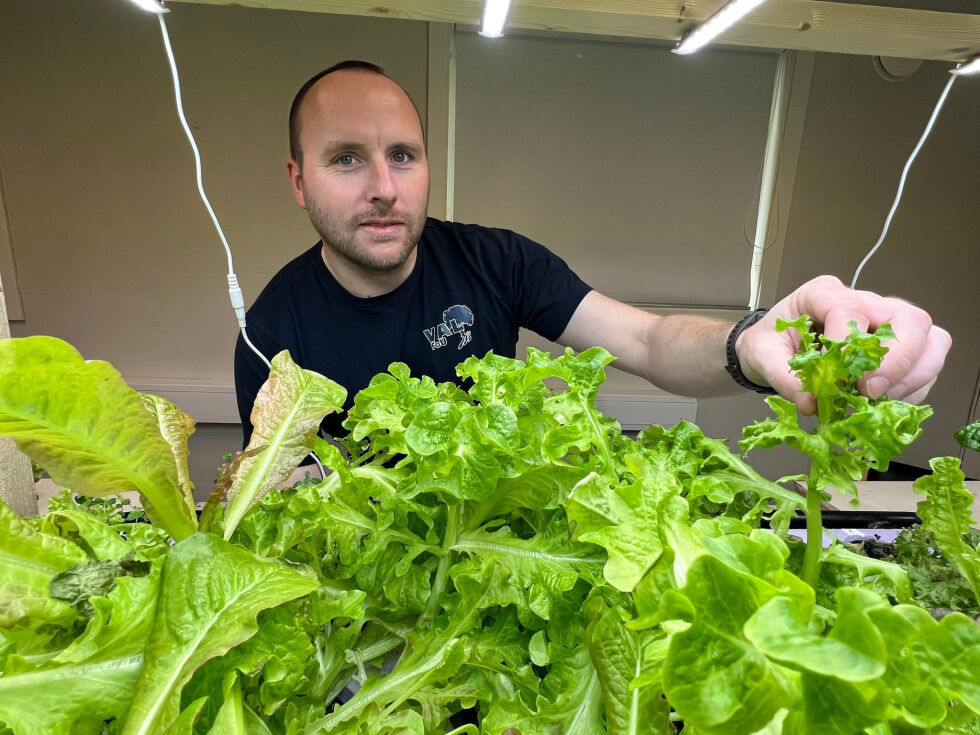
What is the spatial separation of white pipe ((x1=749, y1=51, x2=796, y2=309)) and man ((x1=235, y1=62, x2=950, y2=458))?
1071 millimetres

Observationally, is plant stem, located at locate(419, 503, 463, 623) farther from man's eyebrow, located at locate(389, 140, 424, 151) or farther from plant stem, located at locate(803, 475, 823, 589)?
man's eyebrow, located at locate(389, 140, 424, 151)

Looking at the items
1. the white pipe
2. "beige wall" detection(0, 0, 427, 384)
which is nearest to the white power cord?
"beige wall" detection(0, 0, 427, 384)

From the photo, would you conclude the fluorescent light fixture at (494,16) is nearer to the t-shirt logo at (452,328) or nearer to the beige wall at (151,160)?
the t-shirt logo at (452,328)

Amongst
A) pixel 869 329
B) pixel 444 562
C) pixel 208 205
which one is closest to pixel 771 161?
pixel 869 329

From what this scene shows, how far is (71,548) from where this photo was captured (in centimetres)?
33

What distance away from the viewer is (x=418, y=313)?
4.13 ft

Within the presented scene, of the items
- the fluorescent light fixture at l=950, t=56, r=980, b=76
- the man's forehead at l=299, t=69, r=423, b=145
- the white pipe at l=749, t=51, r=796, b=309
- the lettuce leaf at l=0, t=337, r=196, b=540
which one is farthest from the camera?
the white pipe at l=749, t=51, r=796, b=309

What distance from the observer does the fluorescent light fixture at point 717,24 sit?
0.63 metres

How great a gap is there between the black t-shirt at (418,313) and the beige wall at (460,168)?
0.86 meters

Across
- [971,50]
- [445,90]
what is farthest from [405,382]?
[445,90]

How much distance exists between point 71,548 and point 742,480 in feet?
1.54

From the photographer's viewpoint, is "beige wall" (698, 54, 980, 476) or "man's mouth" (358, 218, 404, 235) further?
"beige wall" (698, 54, 980, 476)

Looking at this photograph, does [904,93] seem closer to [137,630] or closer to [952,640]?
[952,640]

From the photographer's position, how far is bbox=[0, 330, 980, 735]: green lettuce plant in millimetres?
187
